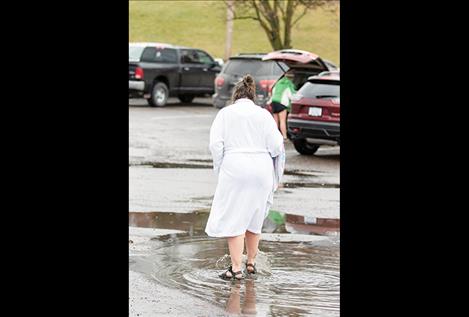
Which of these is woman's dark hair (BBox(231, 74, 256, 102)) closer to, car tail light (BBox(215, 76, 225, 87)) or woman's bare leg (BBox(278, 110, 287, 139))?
woman's bare leg (BBox(278, 110, 287, 139))

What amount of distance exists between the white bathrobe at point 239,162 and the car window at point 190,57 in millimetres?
24036

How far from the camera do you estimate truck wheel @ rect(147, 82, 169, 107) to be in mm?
31469

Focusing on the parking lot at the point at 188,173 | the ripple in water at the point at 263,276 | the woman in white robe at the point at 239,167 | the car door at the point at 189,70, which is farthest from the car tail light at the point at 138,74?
the woman in white robe at the point at 239,167

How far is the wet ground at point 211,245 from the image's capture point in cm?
834

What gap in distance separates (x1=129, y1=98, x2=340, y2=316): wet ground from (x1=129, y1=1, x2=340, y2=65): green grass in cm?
3885

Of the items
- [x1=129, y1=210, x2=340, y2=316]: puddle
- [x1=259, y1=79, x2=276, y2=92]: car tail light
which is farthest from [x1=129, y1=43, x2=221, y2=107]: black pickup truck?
[x1=129, y1=210, x2=340, y2=316]: puddle

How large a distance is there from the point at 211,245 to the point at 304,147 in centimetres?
984

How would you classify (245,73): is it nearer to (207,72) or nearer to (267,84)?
(267,84)

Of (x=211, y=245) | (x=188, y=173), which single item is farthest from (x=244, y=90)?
(x=188, y=173)
